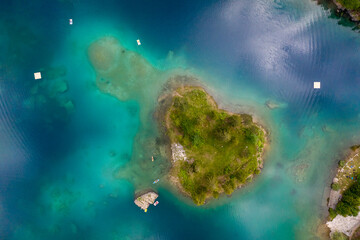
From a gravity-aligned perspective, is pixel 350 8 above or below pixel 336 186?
above

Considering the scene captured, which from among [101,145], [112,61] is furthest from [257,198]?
[112,61]

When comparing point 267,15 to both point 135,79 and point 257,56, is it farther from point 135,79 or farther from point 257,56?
point 135,79

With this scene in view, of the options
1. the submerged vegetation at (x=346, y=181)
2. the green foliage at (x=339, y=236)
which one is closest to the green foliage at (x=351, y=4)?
the submerged vegetation at (x=346, y=181)

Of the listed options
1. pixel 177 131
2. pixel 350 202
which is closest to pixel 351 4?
pixel 350 202

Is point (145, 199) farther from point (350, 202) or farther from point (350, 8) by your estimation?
point (350, 8)

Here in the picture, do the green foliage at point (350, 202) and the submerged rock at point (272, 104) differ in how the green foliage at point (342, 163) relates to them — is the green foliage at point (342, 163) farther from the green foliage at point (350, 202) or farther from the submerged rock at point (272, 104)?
the submerged rock at point (272, 104)
